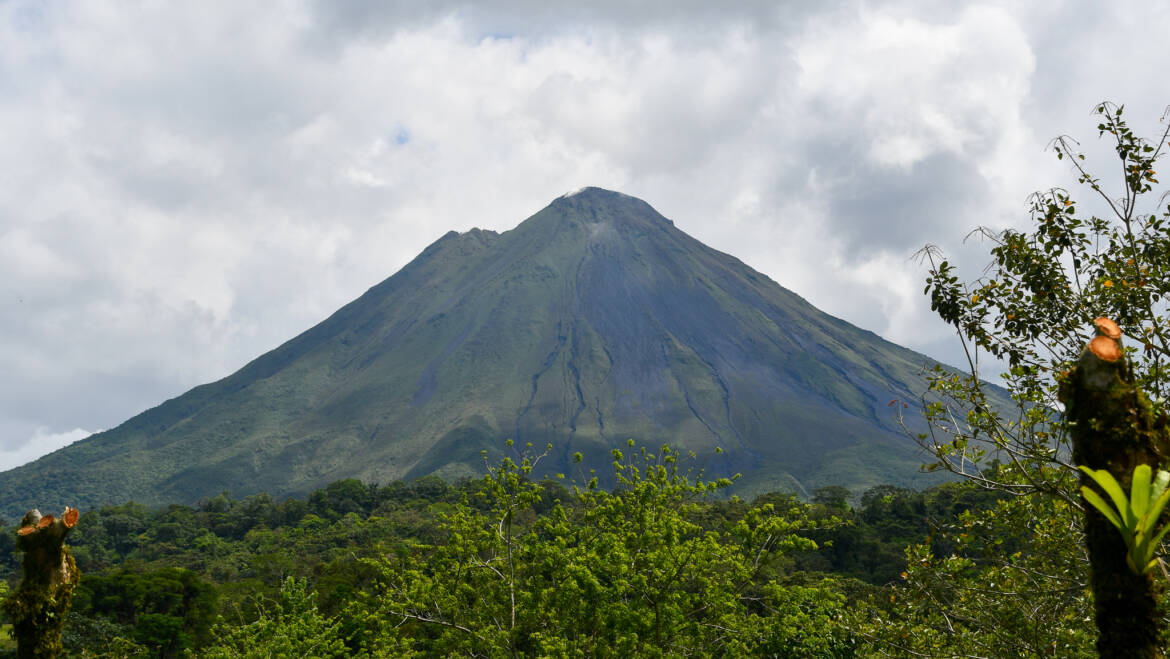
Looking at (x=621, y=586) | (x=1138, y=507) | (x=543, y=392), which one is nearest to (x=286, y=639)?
(x=621, y=586)

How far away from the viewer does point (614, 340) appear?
168 m

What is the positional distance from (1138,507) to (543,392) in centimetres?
15164

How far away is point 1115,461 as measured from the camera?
128 inches

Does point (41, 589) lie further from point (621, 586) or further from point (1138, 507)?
point (621, 586)

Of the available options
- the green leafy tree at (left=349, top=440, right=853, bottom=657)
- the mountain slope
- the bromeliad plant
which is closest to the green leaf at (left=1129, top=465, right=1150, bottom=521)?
the bromeliad plant

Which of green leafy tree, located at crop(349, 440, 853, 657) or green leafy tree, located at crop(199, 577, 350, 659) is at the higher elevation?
green leafy tree, located at crop(349, 440, 853, 657)

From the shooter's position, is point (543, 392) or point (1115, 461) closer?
point (1115, 461)

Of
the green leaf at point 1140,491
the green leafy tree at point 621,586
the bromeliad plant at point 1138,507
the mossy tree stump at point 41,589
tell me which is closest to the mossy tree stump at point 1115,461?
the bromeliad plant at point 1138,507

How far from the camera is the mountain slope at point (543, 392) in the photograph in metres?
137

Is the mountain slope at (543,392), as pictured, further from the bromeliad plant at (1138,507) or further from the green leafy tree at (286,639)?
the bromeliad plant at (1138,507)

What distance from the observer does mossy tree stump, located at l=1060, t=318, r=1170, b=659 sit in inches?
125

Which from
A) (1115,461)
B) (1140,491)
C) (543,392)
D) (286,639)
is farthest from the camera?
(543,392)

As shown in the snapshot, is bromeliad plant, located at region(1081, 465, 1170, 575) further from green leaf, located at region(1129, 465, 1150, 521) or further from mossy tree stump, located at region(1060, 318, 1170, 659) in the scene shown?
mossy tree stump, located at region(1060, 318, 1170, 659)

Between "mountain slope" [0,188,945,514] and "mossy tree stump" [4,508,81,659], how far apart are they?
393 ft
